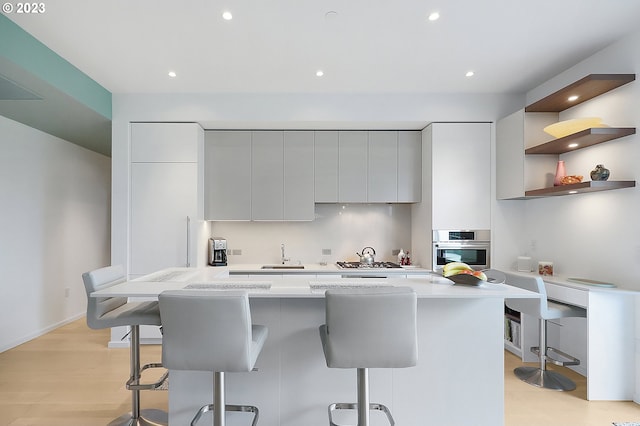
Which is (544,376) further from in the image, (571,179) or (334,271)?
(334,271)

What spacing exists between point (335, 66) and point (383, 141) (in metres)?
1.27

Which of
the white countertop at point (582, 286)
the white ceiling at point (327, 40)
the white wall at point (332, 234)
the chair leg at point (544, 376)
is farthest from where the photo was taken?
the white wall at point (332, 234)

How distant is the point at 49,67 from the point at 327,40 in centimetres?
227

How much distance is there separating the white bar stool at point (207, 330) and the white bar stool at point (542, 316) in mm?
2329

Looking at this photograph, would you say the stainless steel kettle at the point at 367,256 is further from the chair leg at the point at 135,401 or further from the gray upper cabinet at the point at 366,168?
the chair leg at the point at 135,401

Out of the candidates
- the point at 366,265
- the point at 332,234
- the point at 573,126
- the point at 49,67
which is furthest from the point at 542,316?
the point at 49,67

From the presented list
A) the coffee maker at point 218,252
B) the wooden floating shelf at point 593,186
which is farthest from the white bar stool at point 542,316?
the coffee maker at point 218,252

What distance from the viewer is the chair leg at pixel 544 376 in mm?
2872

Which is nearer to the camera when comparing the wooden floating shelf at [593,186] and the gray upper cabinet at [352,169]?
the wooden floating shelf at [593,186]


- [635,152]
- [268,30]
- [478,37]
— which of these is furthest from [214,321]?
[635,152]

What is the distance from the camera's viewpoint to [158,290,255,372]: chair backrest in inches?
63.6

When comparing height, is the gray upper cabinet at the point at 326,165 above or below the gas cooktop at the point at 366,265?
above

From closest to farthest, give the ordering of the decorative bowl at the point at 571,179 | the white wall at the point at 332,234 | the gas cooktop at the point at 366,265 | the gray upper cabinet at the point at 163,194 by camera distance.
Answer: the decorative bowl at the point at 571,179 → the gray upper cabinet at the point at 163,194 → the gas cooktop at the point at 366,265 → the white wall at the point at 332,234

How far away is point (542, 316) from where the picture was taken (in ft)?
9.09
